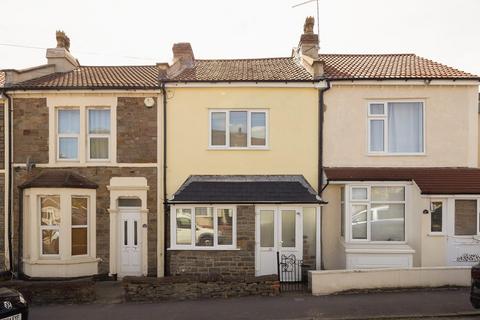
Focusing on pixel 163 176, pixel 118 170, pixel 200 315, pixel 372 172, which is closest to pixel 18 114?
pixel 118 170

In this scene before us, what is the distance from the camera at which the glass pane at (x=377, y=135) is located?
42.6 feet

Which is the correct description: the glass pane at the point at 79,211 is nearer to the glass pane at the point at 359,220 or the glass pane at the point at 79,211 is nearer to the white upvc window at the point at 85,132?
the white upvc window at the point at 85,132

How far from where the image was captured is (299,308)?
9523 millimetres

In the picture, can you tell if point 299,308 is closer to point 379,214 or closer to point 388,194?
point 379,214

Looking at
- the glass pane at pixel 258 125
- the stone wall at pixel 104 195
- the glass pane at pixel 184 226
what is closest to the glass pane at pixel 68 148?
the stone wall at pixel 104 195

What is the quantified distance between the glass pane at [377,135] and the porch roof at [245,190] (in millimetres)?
2302

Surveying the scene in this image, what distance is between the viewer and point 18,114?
42.7 ft

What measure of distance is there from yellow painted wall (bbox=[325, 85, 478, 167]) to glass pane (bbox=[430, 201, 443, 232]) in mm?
1253

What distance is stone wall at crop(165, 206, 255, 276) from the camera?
1230 centimetres

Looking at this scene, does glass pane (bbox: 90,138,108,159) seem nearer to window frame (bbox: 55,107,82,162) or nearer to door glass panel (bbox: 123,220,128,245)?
window frame (bbox: 55,107,82,162)

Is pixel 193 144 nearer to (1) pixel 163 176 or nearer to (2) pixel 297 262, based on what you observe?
(1) pixel 163 176

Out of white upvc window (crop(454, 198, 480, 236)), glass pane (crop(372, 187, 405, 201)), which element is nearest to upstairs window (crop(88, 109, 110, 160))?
glass pane (crop(372, 187, 405, 201))

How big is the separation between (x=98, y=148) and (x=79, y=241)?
9.02ft

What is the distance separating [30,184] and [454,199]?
1166 cm
